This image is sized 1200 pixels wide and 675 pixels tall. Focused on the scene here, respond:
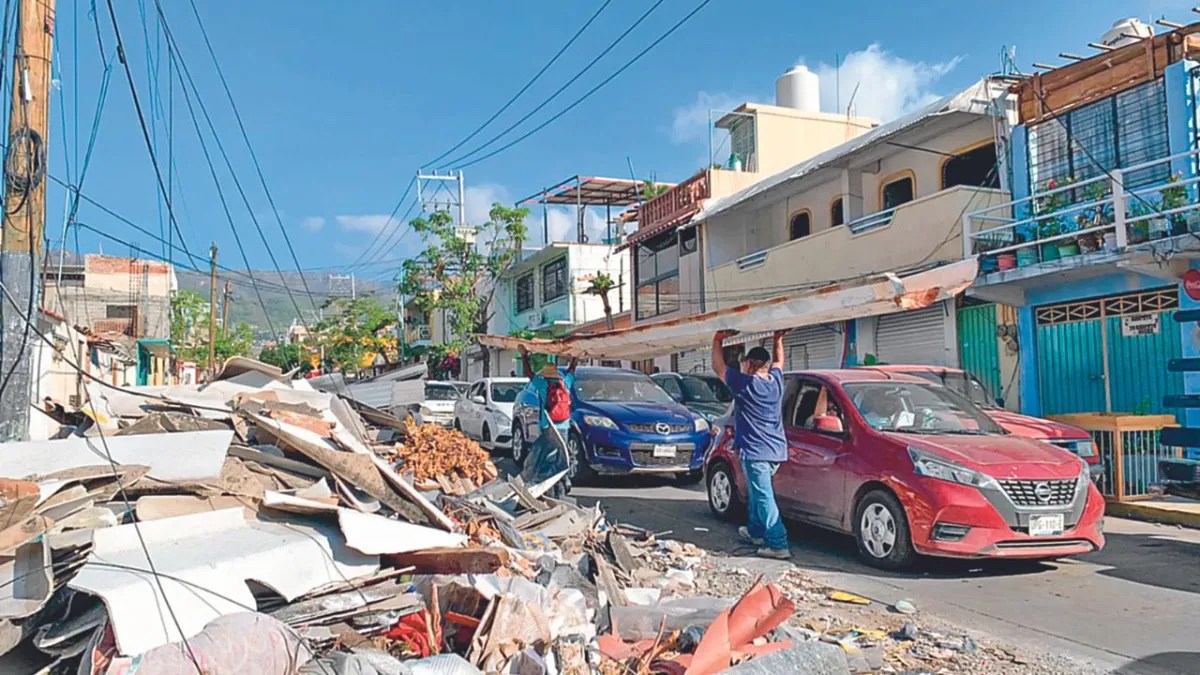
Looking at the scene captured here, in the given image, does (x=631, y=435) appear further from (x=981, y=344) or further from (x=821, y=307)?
(x=981, y=344)

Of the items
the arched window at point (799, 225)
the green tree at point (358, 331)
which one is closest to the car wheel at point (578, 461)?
the arched window at point (799, 225)

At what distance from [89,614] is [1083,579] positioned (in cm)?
676

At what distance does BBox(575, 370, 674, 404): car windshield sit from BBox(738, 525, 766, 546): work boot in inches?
186

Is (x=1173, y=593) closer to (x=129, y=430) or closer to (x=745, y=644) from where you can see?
(x=745, y=644)

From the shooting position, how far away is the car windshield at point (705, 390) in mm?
16109

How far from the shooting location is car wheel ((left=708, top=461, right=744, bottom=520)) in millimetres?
9273

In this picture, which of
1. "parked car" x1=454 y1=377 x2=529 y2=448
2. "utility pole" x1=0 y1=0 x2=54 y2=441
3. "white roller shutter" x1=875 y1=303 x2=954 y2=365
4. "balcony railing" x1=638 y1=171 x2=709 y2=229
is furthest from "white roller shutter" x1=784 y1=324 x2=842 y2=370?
"utility pole" x1=0 y1=0 x2=54 y2=441

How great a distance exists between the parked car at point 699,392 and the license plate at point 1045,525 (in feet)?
28.4

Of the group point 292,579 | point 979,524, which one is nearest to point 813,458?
point 979,524

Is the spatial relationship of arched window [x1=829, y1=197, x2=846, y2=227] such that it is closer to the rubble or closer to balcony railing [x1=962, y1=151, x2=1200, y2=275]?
balcony railing [x1=962, y1=151, x2=1200, y2=275]

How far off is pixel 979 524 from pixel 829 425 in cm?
158

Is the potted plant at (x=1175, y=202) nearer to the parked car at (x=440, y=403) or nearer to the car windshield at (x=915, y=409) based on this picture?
the car windshield at (x=915, y=409)

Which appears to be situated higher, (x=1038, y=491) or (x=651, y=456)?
(x=1038, y=491)

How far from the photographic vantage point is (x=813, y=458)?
8.07 meters
